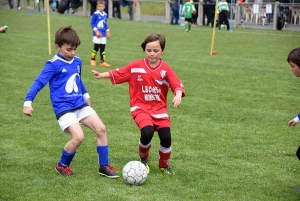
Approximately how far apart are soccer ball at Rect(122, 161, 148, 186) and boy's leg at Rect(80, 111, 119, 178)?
0.91 feet

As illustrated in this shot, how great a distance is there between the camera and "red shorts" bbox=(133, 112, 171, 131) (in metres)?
6.98

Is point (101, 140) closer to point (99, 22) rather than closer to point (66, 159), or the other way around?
point (66, 159)

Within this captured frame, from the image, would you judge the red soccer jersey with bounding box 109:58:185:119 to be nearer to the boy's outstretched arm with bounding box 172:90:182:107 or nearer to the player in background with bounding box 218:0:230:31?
the boy's outstretched arm with bounding box 172:90:182:107

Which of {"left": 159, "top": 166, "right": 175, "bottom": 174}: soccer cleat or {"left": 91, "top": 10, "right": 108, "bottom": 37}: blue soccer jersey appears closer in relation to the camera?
{"left": 159, "top": 166, "right": 175, "bottom": 174}: soccer cleat

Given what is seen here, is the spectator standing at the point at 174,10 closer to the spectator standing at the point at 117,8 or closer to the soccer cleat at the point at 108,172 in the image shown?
the spectator standing at the point at 117,8

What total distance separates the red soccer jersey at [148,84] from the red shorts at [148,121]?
43 mm

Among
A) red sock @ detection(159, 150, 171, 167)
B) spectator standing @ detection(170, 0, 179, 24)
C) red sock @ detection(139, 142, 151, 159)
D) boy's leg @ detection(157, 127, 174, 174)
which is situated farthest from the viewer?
spectator standing @ detection(170, 0, 179, 24)

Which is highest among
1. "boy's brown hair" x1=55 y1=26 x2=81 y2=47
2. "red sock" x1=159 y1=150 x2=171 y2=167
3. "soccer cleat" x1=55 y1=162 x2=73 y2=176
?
"boy's brown hair" x1=55 y1=26 x2=81 y2=47

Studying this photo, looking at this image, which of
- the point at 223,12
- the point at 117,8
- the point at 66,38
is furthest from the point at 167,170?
the point at 117,8

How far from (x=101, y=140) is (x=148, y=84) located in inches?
32.7

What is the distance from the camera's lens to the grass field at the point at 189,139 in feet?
21.5

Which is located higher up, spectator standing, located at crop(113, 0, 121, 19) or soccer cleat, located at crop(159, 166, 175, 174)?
spectator standing, located at crop(113, 0, 121, 19)

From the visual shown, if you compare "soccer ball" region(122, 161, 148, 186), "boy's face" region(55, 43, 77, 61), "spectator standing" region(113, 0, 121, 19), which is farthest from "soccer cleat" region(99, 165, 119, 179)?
"spectator standing" region(113, 0, 121, 19)

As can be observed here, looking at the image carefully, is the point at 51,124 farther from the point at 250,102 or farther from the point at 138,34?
the point at 138,34
